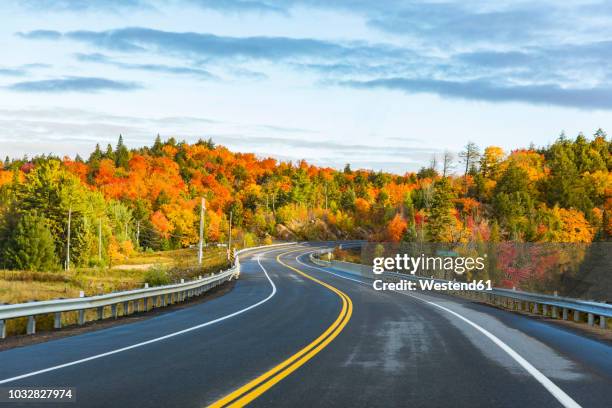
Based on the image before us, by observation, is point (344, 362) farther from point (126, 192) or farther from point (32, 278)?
point (126, 192)

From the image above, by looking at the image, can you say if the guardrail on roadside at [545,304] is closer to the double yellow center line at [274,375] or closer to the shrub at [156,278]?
the double yellow center line at [274,375]

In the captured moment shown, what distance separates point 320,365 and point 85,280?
197 ft

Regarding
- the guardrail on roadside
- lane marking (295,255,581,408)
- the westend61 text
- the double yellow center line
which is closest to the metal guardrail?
the double yellow center line

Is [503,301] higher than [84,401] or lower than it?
lower

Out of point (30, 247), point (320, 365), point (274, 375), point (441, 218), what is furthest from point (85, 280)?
point (441, 218)

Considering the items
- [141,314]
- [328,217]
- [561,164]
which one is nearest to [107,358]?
[141,314]

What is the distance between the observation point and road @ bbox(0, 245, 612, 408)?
7801 millimetres

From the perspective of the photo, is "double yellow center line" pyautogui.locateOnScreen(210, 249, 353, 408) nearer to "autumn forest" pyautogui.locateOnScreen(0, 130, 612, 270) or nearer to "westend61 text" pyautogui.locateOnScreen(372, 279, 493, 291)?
"westend61 text" pyautogui.locateOnScreen(372, 279, 493, 291)

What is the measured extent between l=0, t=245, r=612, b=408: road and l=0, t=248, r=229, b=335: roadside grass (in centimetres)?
724

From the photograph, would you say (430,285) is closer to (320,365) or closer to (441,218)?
(320,365)

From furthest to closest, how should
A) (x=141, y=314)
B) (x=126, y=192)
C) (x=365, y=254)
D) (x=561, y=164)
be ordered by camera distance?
1. (x=126, y=192)
2. (x=561, y=164)
3. (x=365, y=254)
4. (x=141, y=314)

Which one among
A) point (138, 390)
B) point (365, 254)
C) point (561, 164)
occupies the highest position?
point (561, 164)

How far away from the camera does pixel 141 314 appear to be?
21609mm

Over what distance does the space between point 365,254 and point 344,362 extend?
12022cm
